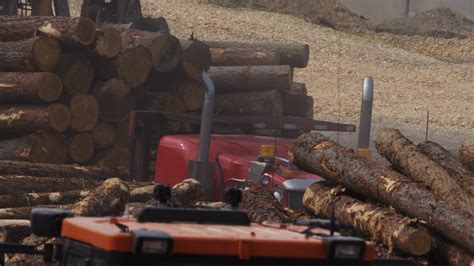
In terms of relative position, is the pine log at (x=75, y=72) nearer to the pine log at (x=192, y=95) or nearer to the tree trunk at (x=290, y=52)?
the pine log at (x=192, y=95)

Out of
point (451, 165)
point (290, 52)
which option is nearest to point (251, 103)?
point (290, 52)

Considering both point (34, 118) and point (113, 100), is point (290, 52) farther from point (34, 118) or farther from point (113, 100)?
point (34, 118)

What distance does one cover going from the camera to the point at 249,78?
62.6 ft

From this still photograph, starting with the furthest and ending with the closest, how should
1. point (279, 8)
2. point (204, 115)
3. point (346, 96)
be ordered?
point (279, 8), point (346, 96), point (204, 115)

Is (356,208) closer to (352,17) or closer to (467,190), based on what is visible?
(467,190)

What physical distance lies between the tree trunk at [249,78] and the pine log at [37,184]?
221 inches

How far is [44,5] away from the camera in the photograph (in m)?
25.9

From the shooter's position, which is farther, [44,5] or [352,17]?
[352,17]

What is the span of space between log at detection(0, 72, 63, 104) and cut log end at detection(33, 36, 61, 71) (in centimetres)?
18

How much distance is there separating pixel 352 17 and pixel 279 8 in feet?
13.0

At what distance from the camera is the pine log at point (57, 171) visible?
13.5m

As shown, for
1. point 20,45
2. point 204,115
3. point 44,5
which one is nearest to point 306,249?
point 204,115

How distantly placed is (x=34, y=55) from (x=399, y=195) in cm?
898

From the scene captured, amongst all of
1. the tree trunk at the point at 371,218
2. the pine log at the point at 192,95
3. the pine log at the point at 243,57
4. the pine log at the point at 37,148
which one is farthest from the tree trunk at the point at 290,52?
the tree trunk at the point at 371,218
